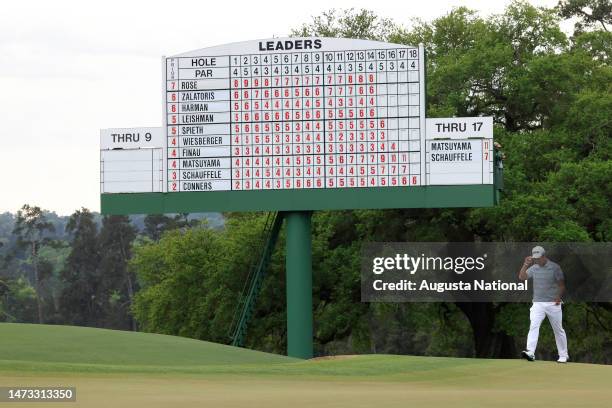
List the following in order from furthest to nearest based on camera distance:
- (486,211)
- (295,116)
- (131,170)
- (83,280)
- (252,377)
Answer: (83,280) → (486,211) → (131,170) → (295,116) → (252,377)

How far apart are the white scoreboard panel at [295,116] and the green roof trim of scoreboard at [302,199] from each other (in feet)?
0.65

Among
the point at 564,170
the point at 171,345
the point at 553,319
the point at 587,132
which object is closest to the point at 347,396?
the point at 553,319

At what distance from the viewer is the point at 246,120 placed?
32906mm

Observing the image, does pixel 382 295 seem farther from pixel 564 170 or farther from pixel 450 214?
pixel 564 170

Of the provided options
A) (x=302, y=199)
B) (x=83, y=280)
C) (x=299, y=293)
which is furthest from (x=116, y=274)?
(x=302, y=199)

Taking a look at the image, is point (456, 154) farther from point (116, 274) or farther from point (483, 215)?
point (116, 274)

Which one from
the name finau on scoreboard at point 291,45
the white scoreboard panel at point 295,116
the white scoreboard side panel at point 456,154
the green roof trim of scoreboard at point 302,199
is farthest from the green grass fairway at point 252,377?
the name finau on scoreboard at point 291,45

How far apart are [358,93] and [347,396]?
59.0ft

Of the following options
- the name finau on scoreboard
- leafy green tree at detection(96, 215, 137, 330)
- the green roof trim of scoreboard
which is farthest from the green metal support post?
leafy green tree at detection(96, 215, 137, 330)

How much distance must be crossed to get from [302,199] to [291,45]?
3990 millimetres

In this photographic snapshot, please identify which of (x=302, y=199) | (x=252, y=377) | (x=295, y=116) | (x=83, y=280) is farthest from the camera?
(x=83, y=280)

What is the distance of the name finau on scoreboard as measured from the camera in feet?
108

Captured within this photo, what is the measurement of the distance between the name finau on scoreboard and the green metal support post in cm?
444

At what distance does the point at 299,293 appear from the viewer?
34.4 metres
